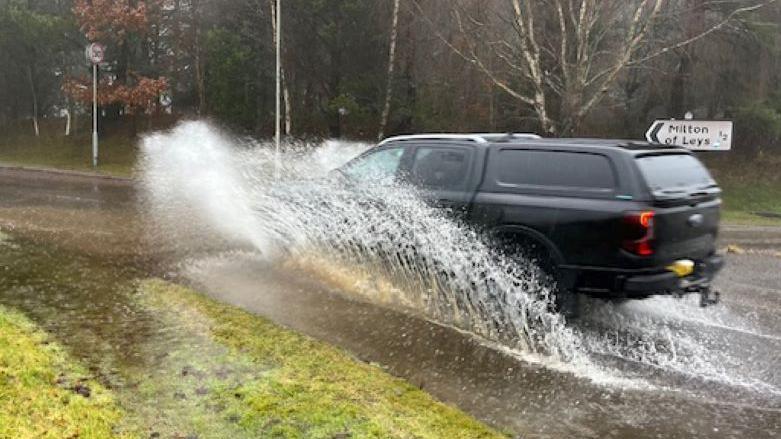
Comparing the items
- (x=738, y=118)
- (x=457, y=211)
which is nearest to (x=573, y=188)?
(x=457, y=211)

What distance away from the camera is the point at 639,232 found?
584 cm

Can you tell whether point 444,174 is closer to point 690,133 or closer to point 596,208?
point 596,208

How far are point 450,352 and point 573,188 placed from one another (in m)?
1.85

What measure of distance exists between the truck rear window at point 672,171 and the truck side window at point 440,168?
1.77 m

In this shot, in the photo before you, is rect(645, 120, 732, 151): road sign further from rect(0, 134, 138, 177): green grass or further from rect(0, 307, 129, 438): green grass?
rect(0, 134, 138, 177): green grass

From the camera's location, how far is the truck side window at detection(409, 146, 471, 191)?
721cm

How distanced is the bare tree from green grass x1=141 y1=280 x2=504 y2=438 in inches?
522

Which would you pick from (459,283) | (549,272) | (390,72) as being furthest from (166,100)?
(549,272)

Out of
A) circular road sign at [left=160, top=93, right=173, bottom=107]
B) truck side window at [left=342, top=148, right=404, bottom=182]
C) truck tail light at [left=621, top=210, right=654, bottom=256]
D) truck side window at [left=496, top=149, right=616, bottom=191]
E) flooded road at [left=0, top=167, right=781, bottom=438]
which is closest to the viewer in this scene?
flooded road at [left=0, top=167, right=781, bottom=438]

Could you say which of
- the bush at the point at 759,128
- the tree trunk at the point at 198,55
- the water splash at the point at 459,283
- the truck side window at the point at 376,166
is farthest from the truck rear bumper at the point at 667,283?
the tree trunk at the point at 198,55

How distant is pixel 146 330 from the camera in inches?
240

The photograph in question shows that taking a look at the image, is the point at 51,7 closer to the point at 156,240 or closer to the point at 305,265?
the point at 156,240

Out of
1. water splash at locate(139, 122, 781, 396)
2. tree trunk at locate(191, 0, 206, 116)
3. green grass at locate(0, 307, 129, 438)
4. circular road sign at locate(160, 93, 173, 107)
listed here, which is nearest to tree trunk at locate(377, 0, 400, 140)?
tree trunk at locate(191, 0, 206, 116)

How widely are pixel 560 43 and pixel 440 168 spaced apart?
13761 mm
